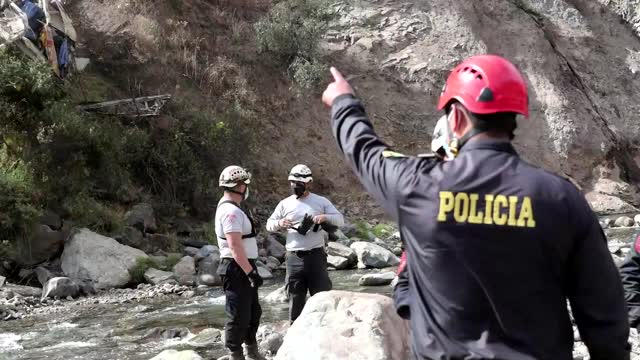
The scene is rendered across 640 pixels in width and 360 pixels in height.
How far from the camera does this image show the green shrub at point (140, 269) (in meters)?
12.4

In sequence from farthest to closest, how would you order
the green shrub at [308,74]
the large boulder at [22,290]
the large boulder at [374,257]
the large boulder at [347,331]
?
1. the green shrub at [308,74]
2. the large boulder at [374,257]
3. the large boulder at [22,290]
4. the large boulder at [347,331]

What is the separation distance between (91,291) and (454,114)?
10.7 m

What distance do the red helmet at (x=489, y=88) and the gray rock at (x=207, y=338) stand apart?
631 cm

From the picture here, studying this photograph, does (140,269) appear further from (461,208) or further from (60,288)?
(461,208)

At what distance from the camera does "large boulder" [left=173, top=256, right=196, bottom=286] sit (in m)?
12.4

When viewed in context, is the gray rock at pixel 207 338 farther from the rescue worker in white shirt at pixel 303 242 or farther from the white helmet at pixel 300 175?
the white helmet at pixel 300 175

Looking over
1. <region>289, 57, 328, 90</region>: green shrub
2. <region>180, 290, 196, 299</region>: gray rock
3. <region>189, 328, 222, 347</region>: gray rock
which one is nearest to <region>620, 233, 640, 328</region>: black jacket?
<region>189, 328, 222, 347</region>: gray rock

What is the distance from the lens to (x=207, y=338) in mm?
7938

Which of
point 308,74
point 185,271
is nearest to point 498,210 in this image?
point 185,271

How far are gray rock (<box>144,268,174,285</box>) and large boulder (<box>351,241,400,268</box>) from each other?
3.54 m

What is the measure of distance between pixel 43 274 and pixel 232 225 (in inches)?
290

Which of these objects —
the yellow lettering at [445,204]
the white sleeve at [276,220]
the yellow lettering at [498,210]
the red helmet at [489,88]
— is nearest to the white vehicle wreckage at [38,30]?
the white sleeve at [276,220]

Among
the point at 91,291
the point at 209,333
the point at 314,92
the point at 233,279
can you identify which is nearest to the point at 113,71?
the point at 314,92

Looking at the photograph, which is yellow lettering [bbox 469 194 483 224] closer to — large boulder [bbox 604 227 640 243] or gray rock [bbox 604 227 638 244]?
gray rock [bbox 604 227 638 244]
